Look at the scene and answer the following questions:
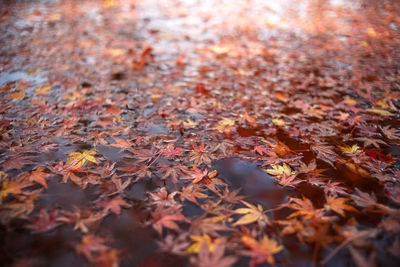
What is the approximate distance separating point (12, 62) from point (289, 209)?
12.4ft

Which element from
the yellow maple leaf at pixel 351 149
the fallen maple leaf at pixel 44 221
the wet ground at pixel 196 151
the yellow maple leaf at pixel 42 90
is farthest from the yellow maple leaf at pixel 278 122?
the yellow maple leaf at pixel 42 90

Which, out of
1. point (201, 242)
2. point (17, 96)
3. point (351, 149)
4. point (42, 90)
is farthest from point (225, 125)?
point (17, 96)

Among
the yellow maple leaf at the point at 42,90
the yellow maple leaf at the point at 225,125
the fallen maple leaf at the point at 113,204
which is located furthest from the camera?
the yellow maple leaf at the point at 42,90

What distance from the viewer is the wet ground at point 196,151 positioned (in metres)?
1.25

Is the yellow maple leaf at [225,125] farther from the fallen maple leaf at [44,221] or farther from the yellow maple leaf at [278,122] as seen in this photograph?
the fallen maple leaf at [44,221]

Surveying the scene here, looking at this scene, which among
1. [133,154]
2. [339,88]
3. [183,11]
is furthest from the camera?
[183,11]

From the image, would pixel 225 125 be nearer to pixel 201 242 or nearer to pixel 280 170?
pixel 280 170

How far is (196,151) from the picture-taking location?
6.14 feet

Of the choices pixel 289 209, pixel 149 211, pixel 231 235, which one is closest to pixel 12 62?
pixel 149 211

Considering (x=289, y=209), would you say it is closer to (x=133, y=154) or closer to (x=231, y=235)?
(x=231, y=235)

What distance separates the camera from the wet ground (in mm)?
1254

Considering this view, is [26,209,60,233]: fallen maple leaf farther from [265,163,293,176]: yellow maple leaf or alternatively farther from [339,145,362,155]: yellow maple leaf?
[339,145,362,155]: yellow maple leaf

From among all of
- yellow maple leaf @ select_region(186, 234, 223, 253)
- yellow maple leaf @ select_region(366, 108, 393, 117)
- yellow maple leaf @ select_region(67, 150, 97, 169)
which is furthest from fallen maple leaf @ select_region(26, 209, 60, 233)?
yellow maple leaf @ select_region(366, 108, 393, 117)

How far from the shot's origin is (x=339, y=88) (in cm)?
287
